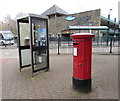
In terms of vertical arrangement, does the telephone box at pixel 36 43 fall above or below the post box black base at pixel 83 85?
above

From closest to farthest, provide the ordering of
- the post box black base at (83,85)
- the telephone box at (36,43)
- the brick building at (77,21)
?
1. the post box black base at (83,85)
2. the telephone box at (36,43)
3. the brick building at (77,21)

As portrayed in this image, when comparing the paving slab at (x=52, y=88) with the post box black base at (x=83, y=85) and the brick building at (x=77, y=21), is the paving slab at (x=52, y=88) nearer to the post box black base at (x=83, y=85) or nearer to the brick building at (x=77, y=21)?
the post box black base at (x=83, y=85)

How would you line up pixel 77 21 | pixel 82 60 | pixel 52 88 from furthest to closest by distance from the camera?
pixel 77 21
pixel 52 88
pixel 82 60

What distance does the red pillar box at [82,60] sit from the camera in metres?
3.01

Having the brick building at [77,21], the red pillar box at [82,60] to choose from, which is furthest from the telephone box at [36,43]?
the brick building at [77,21]

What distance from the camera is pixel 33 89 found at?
334 cm

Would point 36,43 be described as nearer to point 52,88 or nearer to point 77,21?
point 52,88

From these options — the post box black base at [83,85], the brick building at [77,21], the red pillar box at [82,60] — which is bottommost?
the post box black base at [83,85]

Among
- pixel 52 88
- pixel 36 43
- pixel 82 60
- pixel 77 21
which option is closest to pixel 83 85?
pixel 82 60

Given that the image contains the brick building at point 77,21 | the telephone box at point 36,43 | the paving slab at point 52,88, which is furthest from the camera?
the brick building at point 77,21

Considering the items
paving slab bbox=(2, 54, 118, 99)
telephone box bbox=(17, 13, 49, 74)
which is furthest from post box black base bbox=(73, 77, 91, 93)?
telephone box bbox=(17, 13, 49, 74)

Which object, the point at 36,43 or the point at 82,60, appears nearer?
the point at 82,60

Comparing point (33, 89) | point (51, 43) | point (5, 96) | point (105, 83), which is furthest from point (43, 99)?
point (51, 43)

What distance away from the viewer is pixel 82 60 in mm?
3033
